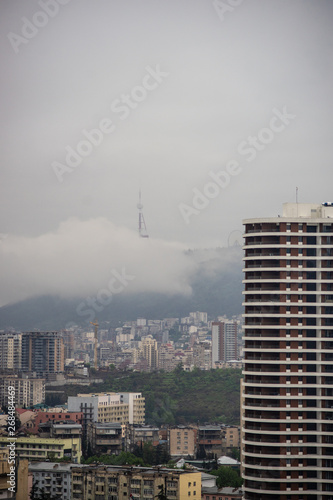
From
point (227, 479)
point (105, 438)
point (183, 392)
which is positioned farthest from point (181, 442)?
point (183, 392)

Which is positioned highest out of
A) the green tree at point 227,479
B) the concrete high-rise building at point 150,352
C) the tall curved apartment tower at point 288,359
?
the tall curved apartment tower at point 288,359

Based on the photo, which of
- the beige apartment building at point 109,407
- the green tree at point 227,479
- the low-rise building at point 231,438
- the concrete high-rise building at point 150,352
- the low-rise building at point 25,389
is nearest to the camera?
the green tree at point 227,479

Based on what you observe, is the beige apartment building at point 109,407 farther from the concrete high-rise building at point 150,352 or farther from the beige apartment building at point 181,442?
the concrete high-rise building at point 150,352

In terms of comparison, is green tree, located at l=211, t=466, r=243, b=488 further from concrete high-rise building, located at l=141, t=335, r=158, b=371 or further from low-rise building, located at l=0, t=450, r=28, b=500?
concrete high-rise building, located at l=141, t=335, r=158, b=371

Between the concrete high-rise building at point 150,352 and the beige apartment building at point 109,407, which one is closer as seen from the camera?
the beige apartment building at point 109,407

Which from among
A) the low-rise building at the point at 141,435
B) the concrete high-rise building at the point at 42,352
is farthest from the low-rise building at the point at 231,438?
the concrete high-rise building at the point at 42,352

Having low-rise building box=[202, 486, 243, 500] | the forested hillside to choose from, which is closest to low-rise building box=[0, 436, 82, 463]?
low-rise building box=[202, 486, 243, 500]
